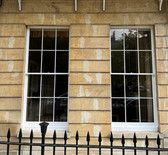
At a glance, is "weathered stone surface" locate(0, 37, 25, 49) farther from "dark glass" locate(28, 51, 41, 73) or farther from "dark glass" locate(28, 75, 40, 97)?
"dark glass" locate(28, 75, 40, 97)

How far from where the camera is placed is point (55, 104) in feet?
25.2

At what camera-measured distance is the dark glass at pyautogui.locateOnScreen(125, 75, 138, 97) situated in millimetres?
7699

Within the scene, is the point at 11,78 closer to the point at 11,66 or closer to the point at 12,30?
the point at 11,66

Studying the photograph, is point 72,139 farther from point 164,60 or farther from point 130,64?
point 164,60

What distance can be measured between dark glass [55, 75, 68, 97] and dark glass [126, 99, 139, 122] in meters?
1.60

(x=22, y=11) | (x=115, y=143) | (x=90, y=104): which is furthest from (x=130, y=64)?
(x=22, y=11)

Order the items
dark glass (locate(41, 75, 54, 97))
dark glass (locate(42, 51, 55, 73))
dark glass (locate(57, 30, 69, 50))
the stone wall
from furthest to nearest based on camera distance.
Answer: dark glass (locate(57, 30, 69, 50)) → dark glass (locate(42, 51, 55, 73)) → dark glass (locate(41, 75, 54, 97)) → the stone wall

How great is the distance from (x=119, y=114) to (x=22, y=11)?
144 inches

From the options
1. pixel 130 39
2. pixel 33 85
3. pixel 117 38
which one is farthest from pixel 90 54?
pixel 33 85

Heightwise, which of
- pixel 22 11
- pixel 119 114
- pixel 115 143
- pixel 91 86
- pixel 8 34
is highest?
pixel 22 11

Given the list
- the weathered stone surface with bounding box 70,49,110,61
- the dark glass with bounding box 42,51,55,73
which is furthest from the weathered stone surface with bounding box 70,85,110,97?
the dark glass with bounding box 42,51,55,73

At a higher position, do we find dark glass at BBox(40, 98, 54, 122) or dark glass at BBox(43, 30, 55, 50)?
dark glass at BBox(43, 30, 55, 50)

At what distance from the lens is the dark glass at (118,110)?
7.58m

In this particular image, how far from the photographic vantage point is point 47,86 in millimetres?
7789
